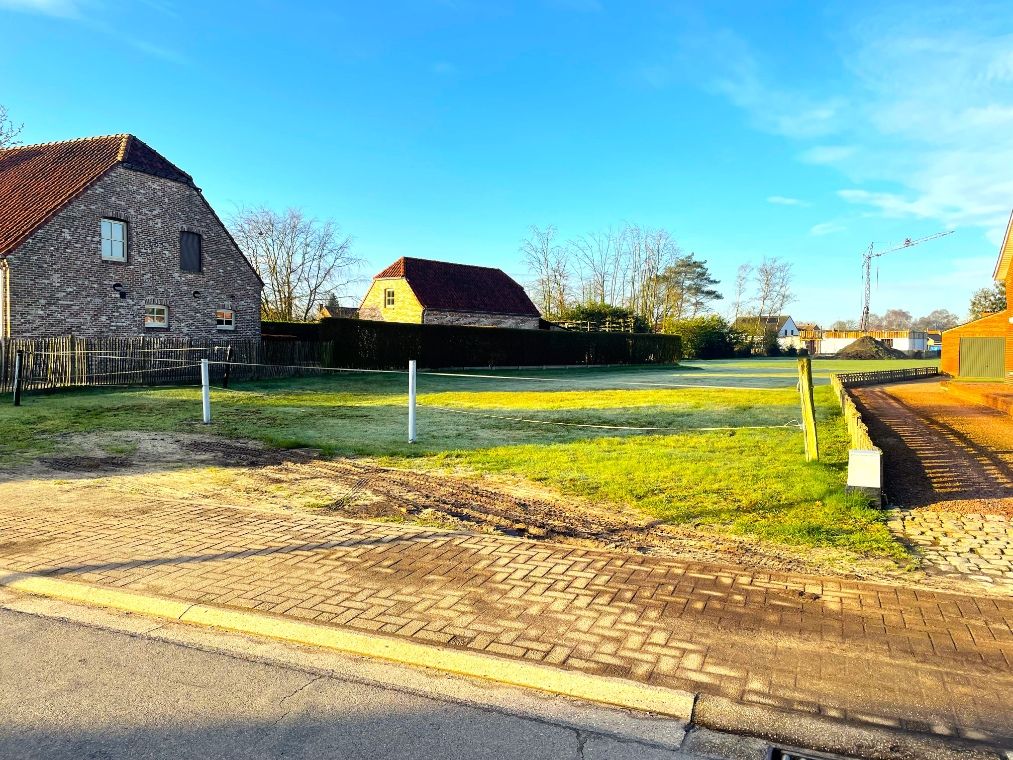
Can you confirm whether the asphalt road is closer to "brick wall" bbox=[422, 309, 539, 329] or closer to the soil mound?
"brick wall" bbox=[422, 309, 539, 329]

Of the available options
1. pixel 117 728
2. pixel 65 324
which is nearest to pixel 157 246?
pixel 65 324

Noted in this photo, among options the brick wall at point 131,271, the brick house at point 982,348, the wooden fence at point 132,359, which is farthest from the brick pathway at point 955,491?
the brick wall at point 131,271

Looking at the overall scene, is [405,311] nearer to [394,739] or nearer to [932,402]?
[932,402]

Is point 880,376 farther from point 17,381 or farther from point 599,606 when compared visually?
point 599,606

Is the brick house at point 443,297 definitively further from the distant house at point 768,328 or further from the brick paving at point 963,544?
the brick paving at point 963,544

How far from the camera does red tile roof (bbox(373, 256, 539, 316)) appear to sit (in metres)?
49.6

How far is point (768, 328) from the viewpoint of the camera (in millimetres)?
88625

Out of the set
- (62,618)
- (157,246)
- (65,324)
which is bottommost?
(62,618)

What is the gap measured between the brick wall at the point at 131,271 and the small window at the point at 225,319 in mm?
213

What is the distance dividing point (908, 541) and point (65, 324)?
2651cm

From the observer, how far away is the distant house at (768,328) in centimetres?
8019

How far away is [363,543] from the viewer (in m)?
5.85

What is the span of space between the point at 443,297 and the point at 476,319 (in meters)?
2.96

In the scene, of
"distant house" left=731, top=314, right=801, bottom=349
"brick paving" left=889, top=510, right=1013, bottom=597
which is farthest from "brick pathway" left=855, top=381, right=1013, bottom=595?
"distant house" left=731, top=314, right=801, bottom=349
